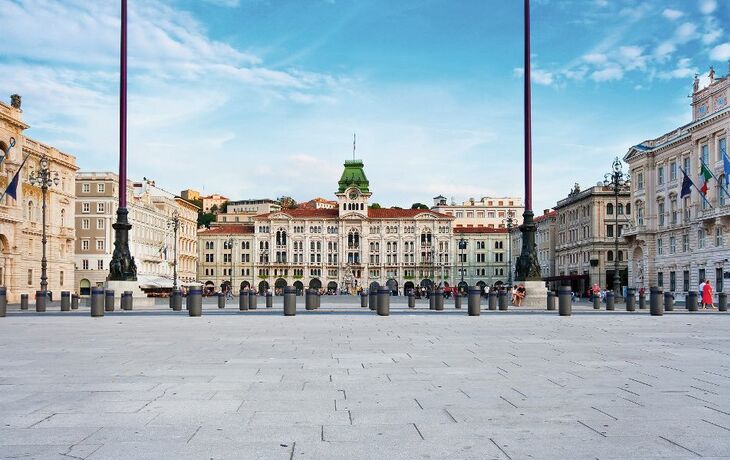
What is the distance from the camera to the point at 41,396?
8320 millimetres

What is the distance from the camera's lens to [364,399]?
26.8ft

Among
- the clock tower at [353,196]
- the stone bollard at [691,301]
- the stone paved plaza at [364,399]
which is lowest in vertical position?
the stone bollard at [691,301]

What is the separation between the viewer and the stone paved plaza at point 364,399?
234 inches

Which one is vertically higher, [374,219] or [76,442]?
[374,219]

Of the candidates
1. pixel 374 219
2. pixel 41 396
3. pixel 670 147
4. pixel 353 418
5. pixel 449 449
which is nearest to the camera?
pixel 449 449

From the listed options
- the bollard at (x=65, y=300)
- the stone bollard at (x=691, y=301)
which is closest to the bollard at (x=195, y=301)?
the bollard at (x=65, y=300)

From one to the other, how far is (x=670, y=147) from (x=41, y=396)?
70.5m

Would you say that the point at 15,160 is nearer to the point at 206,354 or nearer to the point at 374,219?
the point at 206,354

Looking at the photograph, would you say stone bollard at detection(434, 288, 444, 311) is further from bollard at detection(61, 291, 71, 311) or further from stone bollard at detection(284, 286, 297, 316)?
bollard at detection(61, 291, 71, 311)

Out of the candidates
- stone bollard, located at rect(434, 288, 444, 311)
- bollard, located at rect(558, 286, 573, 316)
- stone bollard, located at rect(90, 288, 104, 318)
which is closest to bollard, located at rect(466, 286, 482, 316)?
bollard, located at rect(558, 286, 573, 316)

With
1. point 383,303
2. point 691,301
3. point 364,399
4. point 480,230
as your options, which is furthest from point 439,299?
point 480,230

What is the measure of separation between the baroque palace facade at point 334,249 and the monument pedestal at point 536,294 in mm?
108007

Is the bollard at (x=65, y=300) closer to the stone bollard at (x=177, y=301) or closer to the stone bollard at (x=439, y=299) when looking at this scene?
the stone bollard at (x=177, y=301)

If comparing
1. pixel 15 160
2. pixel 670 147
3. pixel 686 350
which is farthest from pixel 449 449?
pixel 670 147
